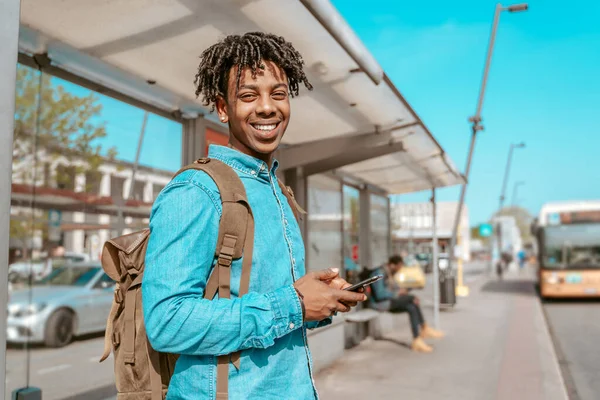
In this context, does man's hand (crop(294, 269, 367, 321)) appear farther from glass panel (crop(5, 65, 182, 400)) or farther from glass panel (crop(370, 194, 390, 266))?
glass panel (crop(370, 194, 390, 266))

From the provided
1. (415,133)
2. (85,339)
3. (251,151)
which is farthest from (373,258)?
→ (251,151)

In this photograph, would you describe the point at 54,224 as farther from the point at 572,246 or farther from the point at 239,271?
the point at 572,246

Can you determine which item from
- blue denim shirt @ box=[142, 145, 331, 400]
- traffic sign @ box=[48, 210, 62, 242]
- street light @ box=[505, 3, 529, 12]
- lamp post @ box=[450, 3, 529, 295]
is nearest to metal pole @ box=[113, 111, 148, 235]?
traffic sign @ box=[48, 210, 62, 242]

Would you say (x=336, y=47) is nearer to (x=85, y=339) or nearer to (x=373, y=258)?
(x=85, y=339)

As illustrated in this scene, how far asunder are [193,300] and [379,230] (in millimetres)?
8997

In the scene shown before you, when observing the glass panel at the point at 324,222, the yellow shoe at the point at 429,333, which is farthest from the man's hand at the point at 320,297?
the yellow shoe at the point at 429,333

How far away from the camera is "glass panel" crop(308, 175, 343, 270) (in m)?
6.78

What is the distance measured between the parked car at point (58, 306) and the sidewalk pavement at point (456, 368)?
337 centimetres

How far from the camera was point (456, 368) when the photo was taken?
689 cm

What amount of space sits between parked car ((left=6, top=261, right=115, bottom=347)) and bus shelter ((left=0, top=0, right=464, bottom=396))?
1.45 meters

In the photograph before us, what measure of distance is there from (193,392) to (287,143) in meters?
4.94

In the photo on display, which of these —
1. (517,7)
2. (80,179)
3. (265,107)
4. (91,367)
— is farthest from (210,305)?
(517,7)

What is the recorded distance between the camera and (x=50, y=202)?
5176 mm

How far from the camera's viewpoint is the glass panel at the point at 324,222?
267 inches
